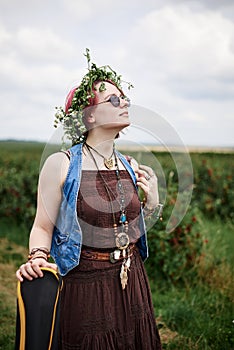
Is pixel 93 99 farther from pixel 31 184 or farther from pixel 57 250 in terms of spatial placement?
pixel 31 184

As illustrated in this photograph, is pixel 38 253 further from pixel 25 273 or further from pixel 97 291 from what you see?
pixel 97 291

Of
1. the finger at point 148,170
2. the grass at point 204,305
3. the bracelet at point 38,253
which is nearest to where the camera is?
the bracelet at point 38,253

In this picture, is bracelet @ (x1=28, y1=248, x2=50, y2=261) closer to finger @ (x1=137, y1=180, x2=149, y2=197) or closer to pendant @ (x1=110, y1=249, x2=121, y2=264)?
pendant @ (x1=110, y1=249, x2=121, y2=264)

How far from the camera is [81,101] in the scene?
7.90 ft

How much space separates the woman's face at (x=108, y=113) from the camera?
7.64ft

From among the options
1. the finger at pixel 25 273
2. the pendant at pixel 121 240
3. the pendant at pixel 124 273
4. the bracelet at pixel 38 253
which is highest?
the pendant at pixel 121 240

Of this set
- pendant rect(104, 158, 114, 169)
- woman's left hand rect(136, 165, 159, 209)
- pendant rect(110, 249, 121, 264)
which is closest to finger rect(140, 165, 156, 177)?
woman's left hand rect(136, 165, 159, 209)

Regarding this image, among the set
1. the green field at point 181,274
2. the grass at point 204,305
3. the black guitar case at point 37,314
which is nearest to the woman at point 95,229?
the black guitar case at point 37,314

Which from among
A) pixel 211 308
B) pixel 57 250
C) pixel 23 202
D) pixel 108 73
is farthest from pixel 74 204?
pixel 23 202

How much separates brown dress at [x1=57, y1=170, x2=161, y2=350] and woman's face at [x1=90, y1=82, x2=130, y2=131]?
0.78ft

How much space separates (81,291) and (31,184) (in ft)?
19.7

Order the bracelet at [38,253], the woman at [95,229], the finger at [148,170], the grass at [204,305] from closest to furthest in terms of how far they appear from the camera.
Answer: the bracelet at [38,253] < the woman at [95,229] < the finger at [148,170] < the grass at [204,305]

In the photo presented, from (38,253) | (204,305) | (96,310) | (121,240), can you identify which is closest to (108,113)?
(121,240)

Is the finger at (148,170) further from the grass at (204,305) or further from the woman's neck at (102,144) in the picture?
the grass at (204,305)
